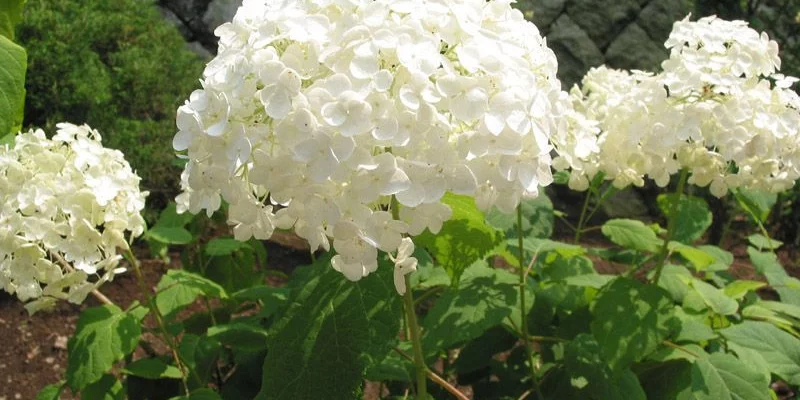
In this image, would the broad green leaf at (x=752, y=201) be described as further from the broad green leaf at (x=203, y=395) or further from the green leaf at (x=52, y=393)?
the green leaf at (x=52, y=393)

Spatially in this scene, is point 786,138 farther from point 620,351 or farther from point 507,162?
point 507,162

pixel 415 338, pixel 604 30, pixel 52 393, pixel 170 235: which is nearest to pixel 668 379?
pixel 415 338

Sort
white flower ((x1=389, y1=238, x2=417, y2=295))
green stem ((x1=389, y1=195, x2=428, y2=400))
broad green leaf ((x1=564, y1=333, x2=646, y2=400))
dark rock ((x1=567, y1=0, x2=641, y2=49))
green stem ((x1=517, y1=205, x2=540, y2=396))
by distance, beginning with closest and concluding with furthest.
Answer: white flower ((x1=389, y1=238, x2=417, y2=295)), green stem ((x1=389, y1=195, x2=428, y2=400)), broad green leaf ((x1=564, y1=333, x2=646, y2=400)), green stem ((x1=517, y1=205, x2=540, y2=396)), dark rock ((x1=567, y1=0, x2=641, y2=49))

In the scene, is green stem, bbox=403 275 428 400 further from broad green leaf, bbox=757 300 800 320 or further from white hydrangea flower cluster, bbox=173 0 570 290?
broad green leaf, bbox=757 300 800 320

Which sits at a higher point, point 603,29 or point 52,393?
point 52,393

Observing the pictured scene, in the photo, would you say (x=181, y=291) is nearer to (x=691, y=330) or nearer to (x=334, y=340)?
(x=334, y=340)

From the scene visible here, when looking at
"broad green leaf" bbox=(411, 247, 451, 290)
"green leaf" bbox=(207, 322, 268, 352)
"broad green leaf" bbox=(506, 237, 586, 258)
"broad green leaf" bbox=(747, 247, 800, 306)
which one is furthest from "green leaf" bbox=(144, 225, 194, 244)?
"broad green leaf" bbox=(747, 247, 800, 306)
